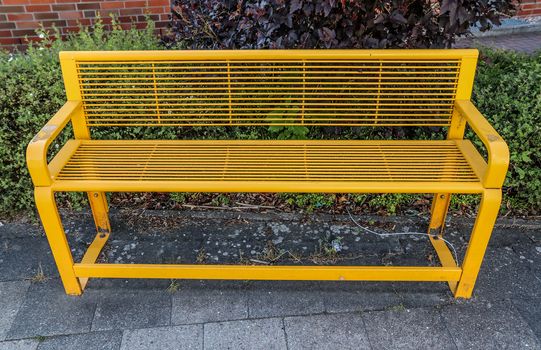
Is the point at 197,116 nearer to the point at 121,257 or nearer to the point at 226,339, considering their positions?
the point at 121,257

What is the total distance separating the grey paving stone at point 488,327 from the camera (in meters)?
2.39

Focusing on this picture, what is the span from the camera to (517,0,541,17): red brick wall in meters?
6.56

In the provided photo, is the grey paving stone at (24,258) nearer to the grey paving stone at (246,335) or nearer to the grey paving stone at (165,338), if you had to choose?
the grey paving stone at (165,338)

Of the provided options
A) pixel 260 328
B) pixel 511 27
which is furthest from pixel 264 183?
pixel 511 27

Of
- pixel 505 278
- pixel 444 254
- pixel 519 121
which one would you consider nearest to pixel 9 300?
pixel 444 254

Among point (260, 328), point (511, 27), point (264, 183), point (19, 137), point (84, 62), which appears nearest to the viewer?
point (264, 183)

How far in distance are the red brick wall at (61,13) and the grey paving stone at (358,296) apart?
11.5 ft

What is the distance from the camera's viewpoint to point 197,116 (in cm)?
311

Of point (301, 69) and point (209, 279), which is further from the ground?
point (301, 69)

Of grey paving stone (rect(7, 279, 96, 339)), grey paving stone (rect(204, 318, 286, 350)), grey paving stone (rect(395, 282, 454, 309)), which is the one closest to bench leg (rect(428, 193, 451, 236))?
grey paving stone (rect(395, 282, 454, 309))

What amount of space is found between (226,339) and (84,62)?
1689mm

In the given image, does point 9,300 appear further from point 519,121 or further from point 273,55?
point 519,121

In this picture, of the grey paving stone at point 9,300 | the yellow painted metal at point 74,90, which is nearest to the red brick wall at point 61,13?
the yellow painted metal at point 74,90

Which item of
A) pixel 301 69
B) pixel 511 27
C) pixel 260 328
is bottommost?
pixel 260 328
